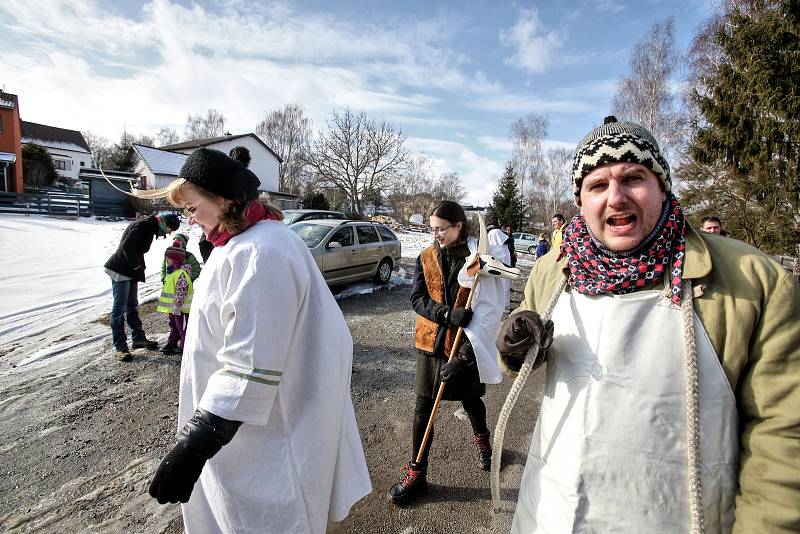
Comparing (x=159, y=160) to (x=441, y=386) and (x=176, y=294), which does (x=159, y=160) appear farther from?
(x=441, y=386)

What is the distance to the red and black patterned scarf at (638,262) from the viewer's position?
3.59 ft

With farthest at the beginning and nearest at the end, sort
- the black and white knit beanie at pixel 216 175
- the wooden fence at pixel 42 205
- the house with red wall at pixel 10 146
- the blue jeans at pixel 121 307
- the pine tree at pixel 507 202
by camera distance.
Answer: the pine tree at pixel 507 202 → the house with red wall at pixel 10 146 → the wooden fence at pixel 42 205 → the blue jeans at pixel 121 307 → the black and white knit beanie at pixel 216 175

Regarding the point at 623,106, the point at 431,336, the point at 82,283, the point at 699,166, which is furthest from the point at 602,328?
the point at 623,106

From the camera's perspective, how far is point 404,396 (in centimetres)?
425

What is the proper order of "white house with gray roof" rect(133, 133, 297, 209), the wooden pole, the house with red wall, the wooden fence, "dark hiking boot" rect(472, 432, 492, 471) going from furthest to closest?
1. "white house with gray roof" rect(133, 133, 297, 209)
2. the house with red wall
3. the wooden fence
4. "dark hiking boot" rect(472, 432, 492, 471)
5. the wooden pole

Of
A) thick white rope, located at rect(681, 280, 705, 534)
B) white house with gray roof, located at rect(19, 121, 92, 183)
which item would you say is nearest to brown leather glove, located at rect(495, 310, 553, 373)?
thick white rope, located at rect(681, 280, 705, 534)

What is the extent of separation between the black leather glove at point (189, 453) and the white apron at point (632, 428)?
107cm

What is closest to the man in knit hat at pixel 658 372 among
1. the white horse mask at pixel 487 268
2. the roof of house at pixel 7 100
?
the white horse mask at pixel 487 268

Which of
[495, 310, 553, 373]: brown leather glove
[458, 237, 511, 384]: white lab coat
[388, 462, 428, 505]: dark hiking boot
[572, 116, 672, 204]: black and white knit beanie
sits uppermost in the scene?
[572, 116, 672, 204]: black and white knit beanie

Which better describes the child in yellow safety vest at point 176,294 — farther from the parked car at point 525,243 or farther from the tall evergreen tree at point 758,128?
the parked car at point 525,243

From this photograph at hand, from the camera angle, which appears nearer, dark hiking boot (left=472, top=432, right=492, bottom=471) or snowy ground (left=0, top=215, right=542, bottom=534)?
snowy ground (left=0, top=215, right=542, bottom=534)

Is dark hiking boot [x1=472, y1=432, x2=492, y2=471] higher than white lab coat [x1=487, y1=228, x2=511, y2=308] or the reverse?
the reverse

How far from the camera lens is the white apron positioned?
3.28ft

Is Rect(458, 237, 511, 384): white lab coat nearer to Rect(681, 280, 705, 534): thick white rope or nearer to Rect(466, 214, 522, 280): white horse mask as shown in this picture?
Rect(466, 214, 522, 280): white horse mask
